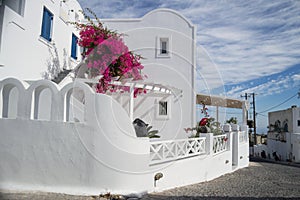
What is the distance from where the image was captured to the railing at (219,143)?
8.27 meters

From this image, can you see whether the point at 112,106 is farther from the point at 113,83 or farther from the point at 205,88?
the point at 205,88

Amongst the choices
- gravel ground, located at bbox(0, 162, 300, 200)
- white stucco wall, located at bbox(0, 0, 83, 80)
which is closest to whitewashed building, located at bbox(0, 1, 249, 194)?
gravel ground, located at bbox(0, 162, 300, 200)

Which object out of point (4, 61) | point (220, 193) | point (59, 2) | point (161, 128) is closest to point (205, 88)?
point (161, 128)

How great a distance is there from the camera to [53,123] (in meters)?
4.90

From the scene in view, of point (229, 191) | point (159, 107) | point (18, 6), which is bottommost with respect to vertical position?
point (229, 191)

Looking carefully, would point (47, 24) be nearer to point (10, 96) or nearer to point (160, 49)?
point (10, 96)

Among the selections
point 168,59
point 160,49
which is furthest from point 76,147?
point 160,49

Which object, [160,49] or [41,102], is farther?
[160,49]

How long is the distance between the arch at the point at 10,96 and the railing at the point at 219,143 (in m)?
6.16

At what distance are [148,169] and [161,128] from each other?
208 inches

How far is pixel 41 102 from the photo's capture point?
557 cm

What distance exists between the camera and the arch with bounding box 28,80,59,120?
16.4 ft

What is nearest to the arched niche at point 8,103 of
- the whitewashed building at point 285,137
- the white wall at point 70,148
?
the white wall at point 70,148

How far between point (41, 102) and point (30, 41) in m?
2.87
